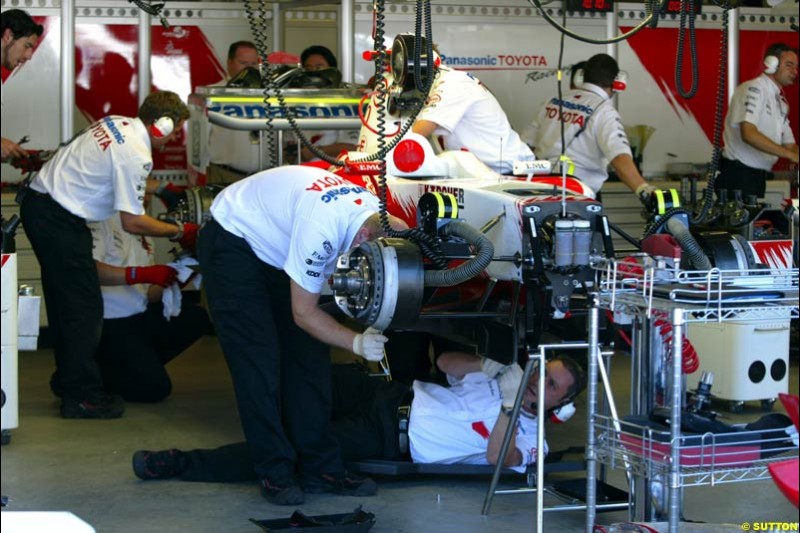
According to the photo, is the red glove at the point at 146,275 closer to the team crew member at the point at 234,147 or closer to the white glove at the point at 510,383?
the team crew member at the point at 234,147

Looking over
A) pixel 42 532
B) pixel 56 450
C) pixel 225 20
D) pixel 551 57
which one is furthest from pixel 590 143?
pixel 42 532

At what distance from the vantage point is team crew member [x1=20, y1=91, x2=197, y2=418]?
21.3 feet

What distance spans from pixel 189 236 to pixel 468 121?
169 cm

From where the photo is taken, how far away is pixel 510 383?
16.5ft

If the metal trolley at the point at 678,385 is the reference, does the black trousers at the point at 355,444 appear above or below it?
below

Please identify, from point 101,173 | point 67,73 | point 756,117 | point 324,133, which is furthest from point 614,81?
point 67,73

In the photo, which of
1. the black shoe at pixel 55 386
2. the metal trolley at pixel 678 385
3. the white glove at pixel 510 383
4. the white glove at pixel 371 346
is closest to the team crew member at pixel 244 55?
the black shoe at pixel 55 386

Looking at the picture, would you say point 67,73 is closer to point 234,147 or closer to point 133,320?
point 234,147

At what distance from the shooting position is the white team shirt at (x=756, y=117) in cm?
905

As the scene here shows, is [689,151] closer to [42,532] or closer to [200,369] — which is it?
[200,369]

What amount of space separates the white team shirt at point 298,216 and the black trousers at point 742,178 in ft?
15.8

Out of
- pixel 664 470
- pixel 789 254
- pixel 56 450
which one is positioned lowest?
pixel 56 450

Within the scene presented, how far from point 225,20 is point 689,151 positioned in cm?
369

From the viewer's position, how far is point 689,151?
9.95 metres
